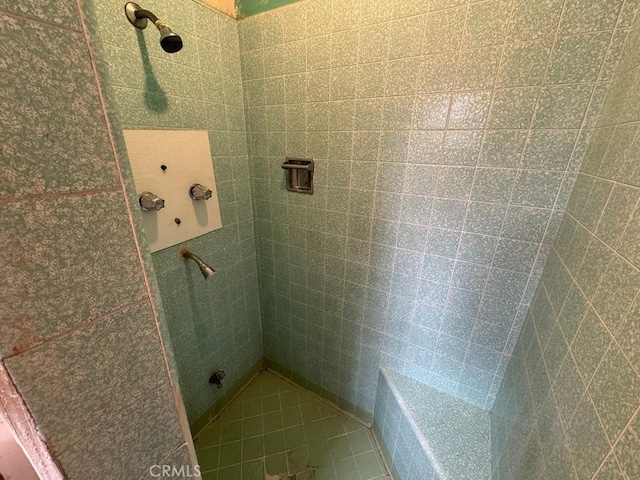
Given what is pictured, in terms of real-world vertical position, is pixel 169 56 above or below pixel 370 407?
above

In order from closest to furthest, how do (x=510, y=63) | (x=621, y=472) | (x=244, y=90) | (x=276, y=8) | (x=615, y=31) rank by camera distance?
1. (x=621, y=472)
2. (x=615, y=31)
3. (x=510, y=63)
4. (x=276, y=8)
5. (x=244, y=90)

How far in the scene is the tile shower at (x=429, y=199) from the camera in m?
0.57

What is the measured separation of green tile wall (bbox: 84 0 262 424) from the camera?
89cm

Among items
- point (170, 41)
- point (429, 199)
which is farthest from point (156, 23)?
point (429, 199)

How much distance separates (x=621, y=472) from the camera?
406 mm

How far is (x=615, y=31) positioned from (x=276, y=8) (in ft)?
3.82

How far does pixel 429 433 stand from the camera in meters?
1.06

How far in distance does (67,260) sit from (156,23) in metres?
0.91

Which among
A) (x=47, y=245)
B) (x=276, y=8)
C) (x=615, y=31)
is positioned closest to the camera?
(x=47, y=245)

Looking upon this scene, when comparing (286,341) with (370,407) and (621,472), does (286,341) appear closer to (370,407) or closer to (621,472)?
(370,407)

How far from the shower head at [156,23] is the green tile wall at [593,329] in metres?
1.18

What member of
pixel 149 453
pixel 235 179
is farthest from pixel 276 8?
pixel 149 453

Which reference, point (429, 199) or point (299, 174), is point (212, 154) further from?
point (429, 199)

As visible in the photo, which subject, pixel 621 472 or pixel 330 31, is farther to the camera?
pixel 330 31
